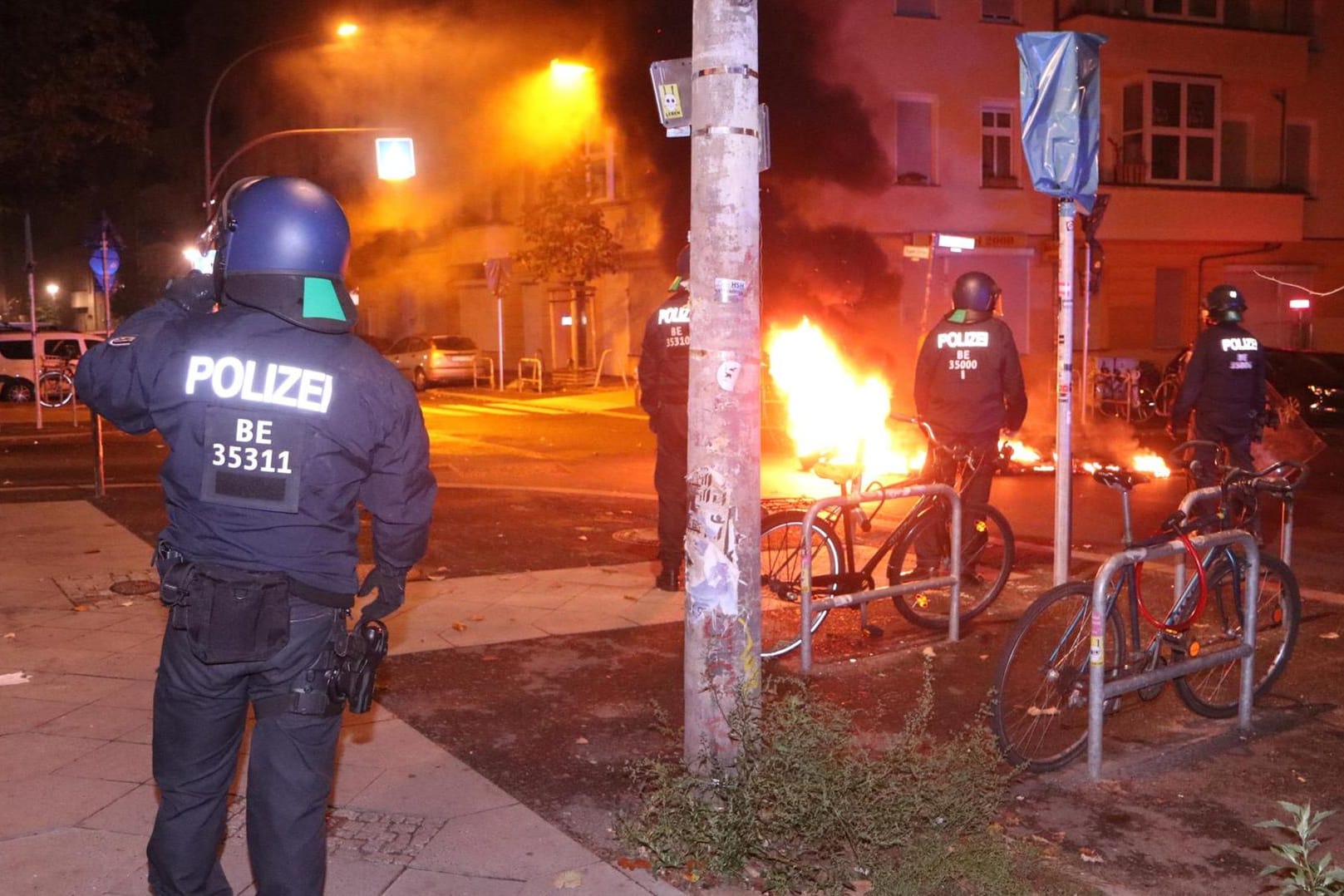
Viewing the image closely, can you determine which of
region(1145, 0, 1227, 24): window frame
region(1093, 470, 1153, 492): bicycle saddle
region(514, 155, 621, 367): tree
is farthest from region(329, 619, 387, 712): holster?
region(1145, 0, 1227, 24): window frame

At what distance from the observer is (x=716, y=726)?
12.9 ft

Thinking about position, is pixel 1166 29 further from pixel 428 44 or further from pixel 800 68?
pixel 428 44

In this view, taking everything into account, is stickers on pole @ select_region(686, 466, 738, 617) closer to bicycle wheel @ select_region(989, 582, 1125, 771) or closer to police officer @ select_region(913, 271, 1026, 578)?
bicycle wheel @ select_region(989, 582, 1125, 771)

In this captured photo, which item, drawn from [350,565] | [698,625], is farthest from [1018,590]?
[350,565]

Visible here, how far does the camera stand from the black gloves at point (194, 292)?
10.1 feet

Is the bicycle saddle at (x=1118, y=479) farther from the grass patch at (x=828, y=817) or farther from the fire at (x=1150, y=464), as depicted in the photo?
the fire at (x=1150, y=464)

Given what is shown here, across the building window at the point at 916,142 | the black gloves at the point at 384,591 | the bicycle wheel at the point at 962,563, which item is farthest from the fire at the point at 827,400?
the building window at the point at 916,142

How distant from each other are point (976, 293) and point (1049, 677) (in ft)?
9.40

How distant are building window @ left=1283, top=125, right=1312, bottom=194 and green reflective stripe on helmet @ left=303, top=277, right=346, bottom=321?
96.4 feet

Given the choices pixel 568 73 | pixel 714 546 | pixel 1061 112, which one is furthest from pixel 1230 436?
pixel 568 73

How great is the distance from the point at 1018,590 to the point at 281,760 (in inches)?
216

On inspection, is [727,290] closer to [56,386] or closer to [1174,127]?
[56,386]

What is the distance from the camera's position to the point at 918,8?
2423 centimetres

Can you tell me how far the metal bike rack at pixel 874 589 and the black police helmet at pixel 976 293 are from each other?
1.22 metres
